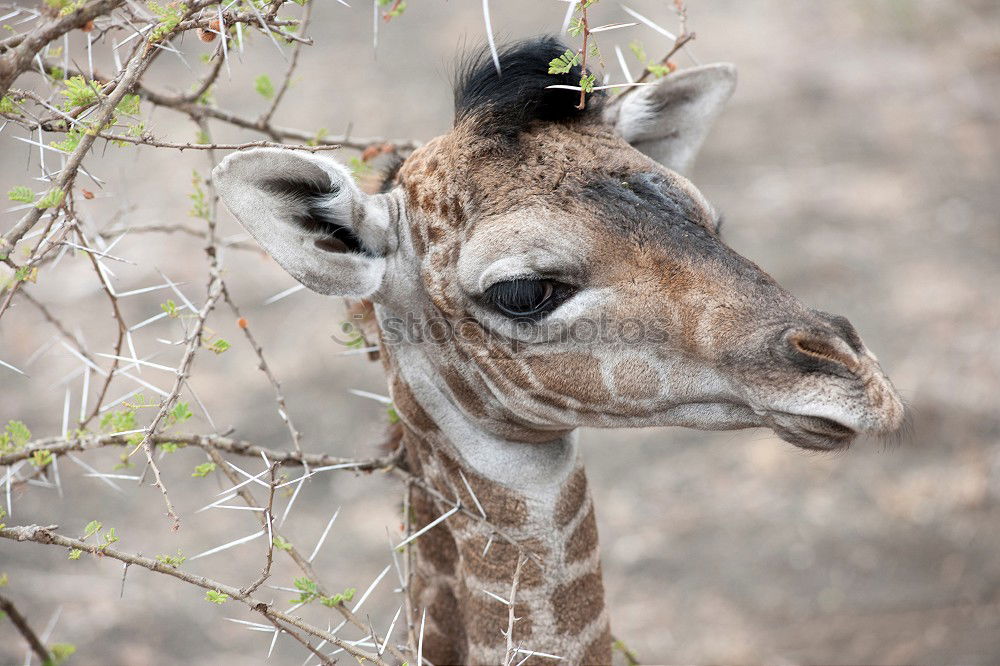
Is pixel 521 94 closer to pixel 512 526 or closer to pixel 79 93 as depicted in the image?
pixel 79 93

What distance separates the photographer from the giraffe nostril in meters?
2.55

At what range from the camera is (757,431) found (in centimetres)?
769

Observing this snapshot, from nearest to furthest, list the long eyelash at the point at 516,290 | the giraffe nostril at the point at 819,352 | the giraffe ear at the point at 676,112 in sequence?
the giraffe nostril at the point at 819,352 < the long eyelash at the point at 516,290 < the giraffe ear at the point at 676,112

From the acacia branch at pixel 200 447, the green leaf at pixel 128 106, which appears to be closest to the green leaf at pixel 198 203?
the green leaf at pixel 128 106

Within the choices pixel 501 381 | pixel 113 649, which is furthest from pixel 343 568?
pixel 501 381

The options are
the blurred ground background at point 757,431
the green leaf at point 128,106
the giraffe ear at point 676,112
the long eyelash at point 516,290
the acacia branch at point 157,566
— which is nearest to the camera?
the acacia branch at point 157,566

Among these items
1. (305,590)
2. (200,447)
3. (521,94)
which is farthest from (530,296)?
(200,447)

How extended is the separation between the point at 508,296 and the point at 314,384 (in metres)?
6.24

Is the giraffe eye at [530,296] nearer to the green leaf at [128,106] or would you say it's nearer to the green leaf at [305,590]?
the green leaf at [305,590]

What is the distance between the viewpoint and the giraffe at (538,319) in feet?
8.86

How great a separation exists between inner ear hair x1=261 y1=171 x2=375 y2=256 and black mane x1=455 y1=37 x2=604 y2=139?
1.75 ft

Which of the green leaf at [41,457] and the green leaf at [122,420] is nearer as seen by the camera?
the green leaf at [41,457]

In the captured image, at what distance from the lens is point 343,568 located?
24.1 ft

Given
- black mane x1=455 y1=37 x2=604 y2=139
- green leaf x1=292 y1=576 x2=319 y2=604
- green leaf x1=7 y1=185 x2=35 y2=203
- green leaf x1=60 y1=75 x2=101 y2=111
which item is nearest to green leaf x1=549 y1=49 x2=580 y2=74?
black mane x1=455 y1=37 x2=604 y2=139
